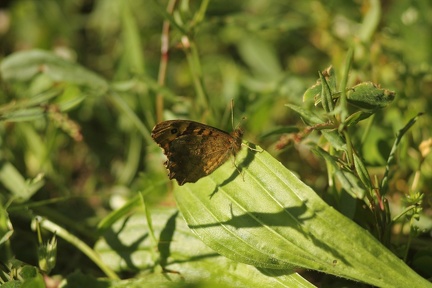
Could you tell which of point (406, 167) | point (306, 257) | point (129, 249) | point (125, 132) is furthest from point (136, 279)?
point (125, 132)

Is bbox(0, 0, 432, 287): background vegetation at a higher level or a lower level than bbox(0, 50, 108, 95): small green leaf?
Result: lower

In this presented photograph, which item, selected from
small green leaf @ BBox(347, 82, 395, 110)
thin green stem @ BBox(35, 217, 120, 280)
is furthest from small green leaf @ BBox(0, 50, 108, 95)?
small green leaf @ BBox(347, 82, 395, 110)

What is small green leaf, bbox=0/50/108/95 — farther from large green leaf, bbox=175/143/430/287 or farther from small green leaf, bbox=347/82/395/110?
small green leaf, bbox=347/82/395/110

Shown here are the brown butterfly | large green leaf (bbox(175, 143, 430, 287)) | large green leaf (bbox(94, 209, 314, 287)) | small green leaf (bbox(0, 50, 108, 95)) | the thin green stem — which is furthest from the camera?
small green leaf (bbox(0, 50, 108, 95))

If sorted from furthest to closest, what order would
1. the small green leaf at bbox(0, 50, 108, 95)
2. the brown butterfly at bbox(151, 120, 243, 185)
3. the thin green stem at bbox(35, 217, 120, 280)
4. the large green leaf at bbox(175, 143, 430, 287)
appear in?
the small green leaf at bbox(0, 50, 108, 95), the thin green stem at bbox(35, 217, 120, 280), the brown butterfly at bbox(151, 120, 243, 185), the large green leaf at bbox(175, 143, 430, 287)

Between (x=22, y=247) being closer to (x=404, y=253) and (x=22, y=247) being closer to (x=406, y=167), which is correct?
(x=404, y=253)

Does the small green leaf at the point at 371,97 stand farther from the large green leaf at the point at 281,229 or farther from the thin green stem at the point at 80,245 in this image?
the thin green stem at the point at 80,245
